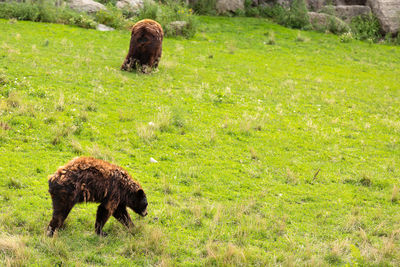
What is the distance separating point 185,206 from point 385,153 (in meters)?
7.40

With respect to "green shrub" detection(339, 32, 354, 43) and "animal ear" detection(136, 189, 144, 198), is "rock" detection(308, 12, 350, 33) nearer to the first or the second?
"green shrub" detection(339, 32, 354, 43)

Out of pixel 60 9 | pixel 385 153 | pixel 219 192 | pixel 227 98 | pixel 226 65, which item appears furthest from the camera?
pixel 60 9

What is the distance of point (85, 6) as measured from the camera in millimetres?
28359

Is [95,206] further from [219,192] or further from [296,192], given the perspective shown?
[296,192]

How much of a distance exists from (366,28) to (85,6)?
21760 mm

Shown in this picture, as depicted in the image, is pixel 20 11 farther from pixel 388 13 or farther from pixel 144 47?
pixel 388 13

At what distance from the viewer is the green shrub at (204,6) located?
3606cm

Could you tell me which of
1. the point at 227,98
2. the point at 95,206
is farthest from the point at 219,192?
the point at 227,98

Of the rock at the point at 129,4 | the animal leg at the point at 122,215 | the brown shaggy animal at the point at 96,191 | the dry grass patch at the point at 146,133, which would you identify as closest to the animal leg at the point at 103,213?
the brown shaggy animal at the point at 96,191

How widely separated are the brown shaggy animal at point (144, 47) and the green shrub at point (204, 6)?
62.7 feet

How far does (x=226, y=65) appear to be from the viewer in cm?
2202

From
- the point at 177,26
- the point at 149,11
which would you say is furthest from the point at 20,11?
the point at 177,26

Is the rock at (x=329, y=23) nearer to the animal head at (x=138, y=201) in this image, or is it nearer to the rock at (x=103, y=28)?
the rock at (x=103, y=28)

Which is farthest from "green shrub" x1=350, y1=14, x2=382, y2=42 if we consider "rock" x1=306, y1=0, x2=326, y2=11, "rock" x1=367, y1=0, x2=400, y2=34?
"rock" x1=306, y1=0, x2=326, y2=11
